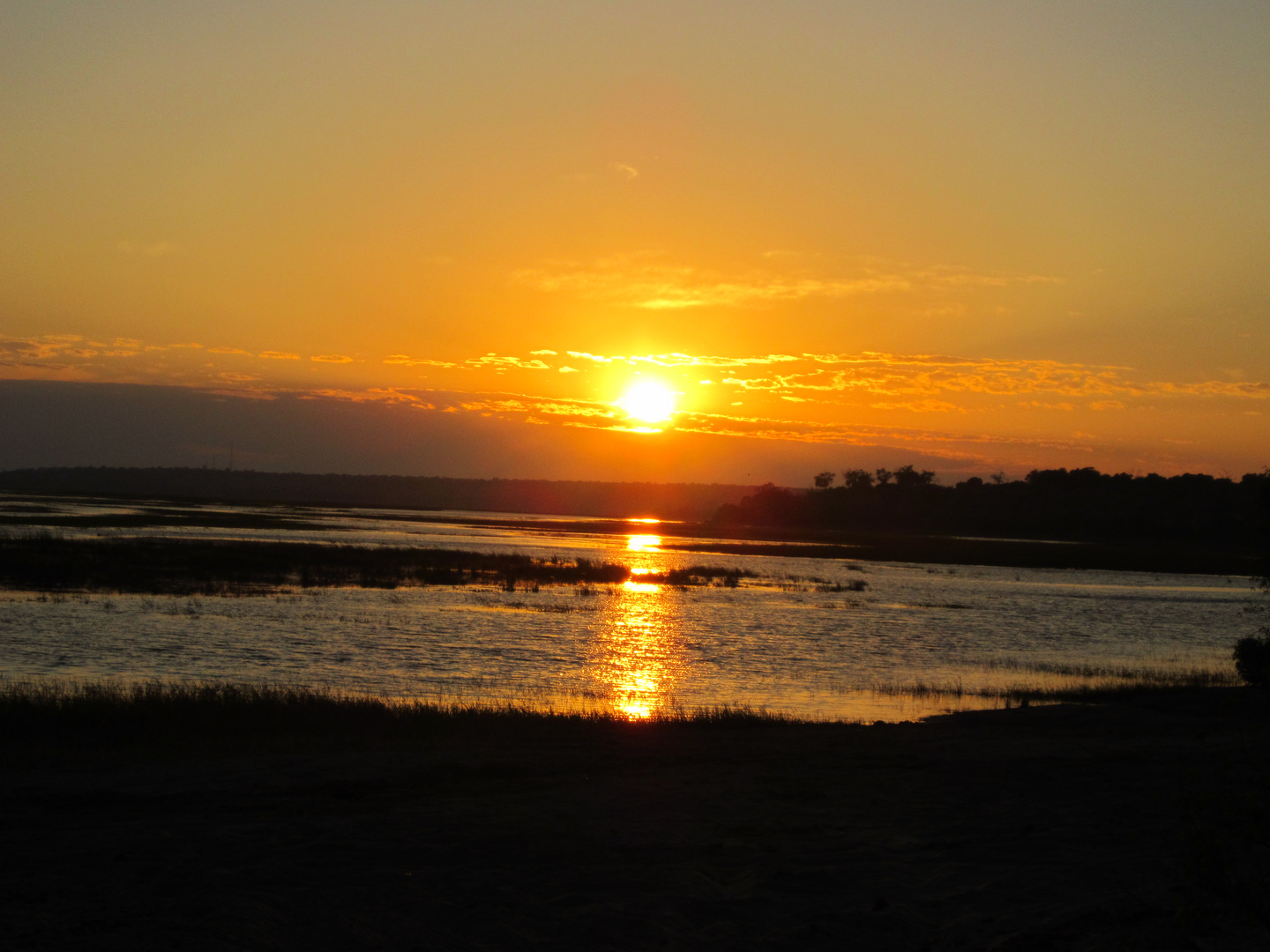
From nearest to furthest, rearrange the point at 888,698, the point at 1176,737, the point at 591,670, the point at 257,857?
the point at 257,857 → the point at 1176,737 → the point at 888,698 → the point at 591,670

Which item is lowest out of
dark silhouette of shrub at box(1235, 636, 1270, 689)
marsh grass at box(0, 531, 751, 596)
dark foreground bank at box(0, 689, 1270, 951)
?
marsh grass at box(0, 531, 751, 596)

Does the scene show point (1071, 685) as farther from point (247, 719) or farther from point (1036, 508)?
point (1036, 508)

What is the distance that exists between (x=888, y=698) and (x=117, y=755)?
1529cm

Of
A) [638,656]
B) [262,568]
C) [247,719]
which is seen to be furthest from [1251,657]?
[262,568]

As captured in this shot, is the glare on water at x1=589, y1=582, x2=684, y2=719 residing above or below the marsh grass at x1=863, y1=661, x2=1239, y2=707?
below

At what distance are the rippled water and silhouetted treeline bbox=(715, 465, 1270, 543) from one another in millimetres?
69873

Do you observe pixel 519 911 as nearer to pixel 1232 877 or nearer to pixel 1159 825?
pixel 1232 877

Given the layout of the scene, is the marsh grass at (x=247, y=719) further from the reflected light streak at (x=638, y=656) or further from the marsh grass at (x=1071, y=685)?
the marsh grass at (x=1071, y=685)

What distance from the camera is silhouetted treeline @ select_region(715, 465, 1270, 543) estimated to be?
115 metres

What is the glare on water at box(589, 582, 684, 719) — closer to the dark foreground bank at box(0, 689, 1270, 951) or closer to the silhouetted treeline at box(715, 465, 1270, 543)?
the dark foreground bank at box(0, 689, 1270, 951)

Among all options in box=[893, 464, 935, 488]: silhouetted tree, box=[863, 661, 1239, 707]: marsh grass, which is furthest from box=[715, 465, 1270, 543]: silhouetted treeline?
box=[863, 661, 1239, 707]: marsh grass

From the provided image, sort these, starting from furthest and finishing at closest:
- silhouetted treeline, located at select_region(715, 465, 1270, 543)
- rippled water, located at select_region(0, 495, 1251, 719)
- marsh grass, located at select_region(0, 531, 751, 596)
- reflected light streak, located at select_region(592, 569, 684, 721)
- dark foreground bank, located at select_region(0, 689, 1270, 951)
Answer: silhouetted treeline, located at select_region(715, 465, 1270, 543), marsh grass, located at select_region(0, 531, 751, 596), rippled water, located at select_region(0, 495, 1251, 719), reflected light streak, located at select_region(592, 569, 684, 721), dark foreground bank, located at select_region(0, 689, 1270, 951)

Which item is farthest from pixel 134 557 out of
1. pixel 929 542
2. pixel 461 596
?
pixel 929 542

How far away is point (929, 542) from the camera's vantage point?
107938 mm
